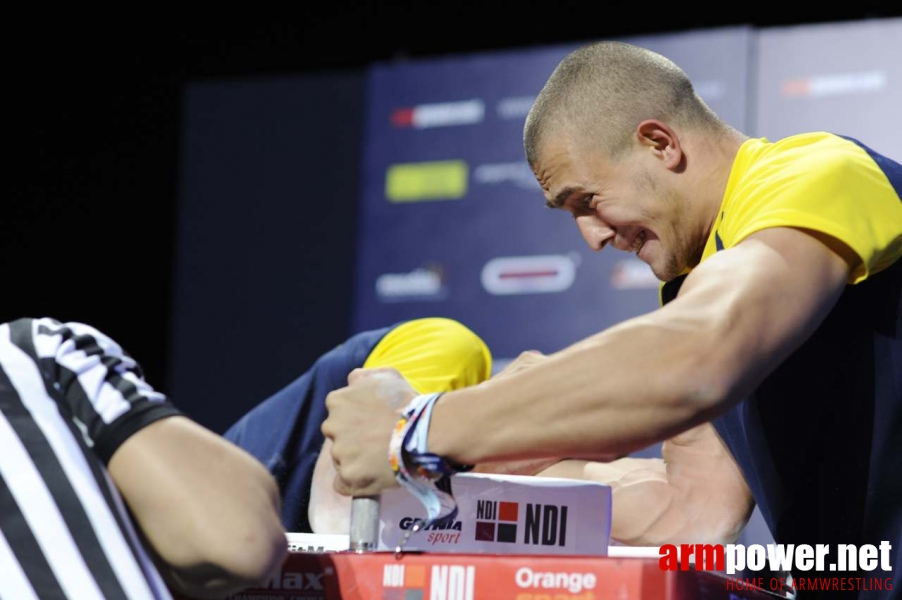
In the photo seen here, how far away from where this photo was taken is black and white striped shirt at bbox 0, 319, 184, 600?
0.98m

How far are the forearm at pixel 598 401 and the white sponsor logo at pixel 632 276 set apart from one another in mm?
2662

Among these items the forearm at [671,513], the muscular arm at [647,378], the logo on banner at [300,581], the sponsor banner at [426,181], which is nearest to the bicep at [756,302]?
the muscular arm at [647,378]

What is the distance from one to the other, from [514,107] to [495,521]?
2.99 meters

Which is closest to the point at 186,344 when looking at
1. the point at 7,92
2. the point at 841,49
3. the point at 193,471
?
the point at 7,92

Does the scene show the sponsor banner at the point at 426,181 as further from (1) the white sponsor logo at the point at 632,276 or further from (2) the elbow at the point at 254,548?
(2) the elbow at the point at 254,548

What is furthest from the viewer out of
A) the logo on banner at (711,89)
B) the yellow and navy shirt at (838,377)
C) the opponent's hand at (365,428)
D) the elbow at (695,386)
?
the logo on banner at (711,89)

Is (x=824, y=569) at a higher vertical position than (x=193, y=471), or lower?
lower

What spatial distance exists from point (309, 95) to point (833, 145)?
11.2 feet

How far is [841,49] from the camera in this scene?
3.71 m

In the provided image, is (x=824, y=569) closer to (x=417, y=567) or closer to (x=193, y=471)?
(x=417, y=567)

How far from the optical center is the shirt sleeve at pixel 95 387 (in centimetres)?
99

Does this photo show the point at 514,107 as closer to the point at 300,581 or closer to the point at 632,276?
the point at 632,276

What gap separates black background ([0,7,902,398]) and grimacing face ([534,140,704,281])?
3361 millimetres

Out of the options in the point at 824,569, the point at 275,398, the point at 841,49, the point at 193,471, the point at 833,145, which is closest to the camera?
the point at 193,471
